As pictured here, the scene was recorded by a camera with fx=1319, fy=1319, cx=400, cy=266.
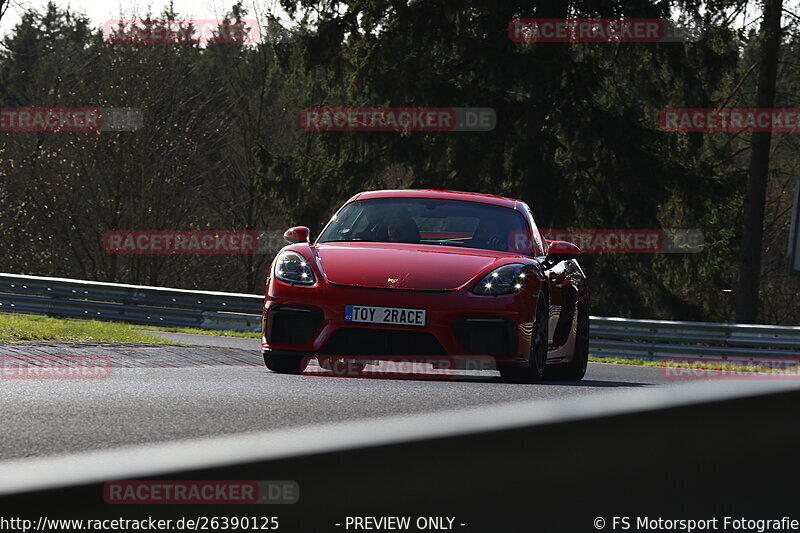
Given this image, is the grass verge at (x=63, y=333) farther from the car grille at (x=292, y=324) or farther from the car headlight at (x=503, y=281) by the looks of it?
the car headlight at (x=503, y=281)

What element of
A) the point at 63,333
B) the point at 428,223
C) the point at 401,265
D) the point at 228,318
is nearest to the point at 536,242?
the point at 428,223

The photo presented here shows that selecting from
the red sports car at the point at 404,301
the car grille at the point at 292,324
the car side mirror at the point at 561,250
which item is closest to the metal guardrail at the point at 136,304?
the car side mirror at the point at 561,250

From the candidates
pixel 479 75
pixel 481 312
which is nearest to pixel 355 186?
pixel 479 75

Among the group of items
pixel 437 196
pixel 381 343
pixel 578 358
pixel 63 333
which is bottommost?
pixel 63 333

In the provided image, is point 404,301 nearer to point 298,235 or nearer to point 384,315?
point 384,315

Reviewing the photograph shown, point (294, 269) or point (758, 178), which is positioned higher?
point (294, 269)

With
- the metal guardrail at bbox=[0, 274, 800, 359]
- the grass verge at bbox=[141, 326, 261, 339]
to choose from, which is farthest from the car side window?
the grass verge at bbox=[141, 326, 261, 339]

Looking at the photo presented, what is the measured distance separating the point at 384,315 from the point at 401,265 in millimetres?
426

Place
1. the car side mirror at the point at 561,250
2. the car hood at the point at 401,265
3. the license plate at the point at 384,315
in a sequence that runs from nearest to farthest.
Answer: the license plate at the point at 384,315 → the car hood at the point at 401,265 → the car side mirror at the point at 561,250

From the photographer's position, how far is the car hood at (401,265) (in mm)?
8727

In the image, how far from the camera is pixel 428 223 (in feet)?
33.6

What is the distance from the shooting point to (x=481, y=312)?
345 inches

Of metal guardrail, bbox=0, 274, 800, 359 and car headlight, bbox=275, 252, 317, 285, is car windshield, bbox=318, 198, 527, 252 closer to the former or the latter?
car headlight, bbox=275, 252, 317, 285

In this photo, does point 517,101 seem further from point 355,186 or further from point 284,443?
point 284,443
